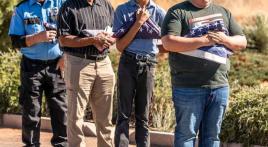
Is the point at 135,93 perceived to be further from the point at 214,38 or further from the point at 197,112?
the point at 214,38

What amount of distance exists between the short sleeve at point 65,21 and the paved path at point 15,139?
2.19 m

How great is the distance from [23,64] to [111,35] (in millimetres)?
1142

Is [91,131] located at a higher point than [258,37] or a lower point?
lower

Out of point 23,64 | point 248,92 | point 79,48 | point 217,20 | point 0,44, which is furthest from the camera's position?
point 0,44

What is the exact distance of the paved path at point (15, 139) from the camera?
9.22 m

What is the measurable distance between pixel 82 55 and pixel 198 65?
5.09 ft

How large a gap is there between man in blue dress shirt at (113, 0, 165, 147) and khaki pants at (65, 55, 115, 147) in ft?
0.43

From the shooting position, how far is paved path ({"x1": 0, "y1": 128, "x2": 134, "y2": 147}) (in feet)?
30.2

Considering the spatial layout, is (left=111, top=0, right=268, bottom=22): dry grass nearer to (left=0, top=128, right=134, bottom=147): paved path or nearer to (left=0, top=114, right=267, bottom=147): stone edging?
(left=0, top=114, right=267, bottom=147): stone edging

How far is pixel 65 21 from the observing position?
24.2ft

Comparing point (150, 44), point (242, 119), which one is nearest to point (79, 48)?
point (150, 44)

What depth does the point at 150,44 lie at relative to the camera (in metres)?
7.57

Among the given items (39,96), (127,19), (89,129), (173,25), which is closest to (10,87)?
(89,129)

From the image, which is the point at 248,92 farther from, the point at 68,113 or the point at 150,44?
the point at 68,113
